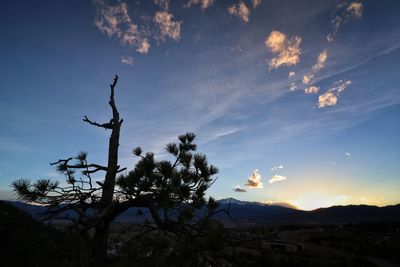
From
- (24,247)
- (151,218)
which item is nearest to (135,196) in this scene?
(151,218)

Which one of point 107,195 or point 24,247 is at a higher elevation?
point 107,195

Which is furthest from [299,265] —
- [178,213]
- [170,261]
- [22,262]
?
[22,262]

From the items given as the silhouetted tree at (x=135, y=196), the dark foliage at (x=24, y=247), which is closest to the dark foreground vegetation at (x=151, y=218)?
the silhouetted tree at (x=135, y=196)

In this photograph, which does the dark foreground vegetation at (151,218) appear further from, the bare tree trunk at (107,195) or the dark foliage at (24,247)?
the dark foliage at (24,247)

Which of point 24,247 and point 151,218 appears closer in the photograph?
point 151,218

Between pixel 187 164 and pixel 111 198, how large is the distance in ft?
5.71

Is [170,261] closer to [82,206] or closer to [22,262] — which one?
[82,206]

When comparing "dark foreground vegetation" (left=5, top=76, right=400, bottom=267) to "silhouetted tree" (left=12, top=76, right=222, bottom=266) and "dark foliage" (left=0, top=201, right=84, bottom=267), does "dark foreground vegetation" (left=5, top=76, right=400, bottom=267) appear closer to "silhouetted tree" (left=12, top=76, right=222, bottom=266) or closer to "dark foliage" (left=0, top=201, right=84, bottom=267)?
"silhouetted tree" (left=12, top=76, right=222, bottom=266)

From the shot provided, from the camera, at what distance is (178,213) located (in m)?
4.66

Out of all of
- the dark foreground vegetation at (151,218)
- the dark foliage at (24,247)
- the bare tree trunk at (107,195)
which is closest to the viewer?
the dark foreground vegetation at (151,218)

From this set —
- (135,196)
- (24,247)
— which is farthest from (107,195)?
(24,247)

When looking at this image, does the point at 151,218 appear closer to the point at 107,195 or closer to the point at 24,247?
the point at 107,195

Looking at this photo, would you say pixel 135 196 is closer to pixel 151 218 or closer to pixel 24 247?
pixel 151 218

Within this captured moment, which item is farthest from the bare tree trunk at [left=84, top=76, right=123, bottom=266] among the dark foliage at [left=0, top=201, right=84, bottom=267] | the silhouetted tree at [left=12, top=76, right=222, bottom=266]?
the dark foliage at [left=0, top=201, right=84, bottom=267]
